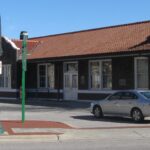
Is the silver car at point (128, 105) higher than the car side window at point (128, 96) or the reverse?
the reverse

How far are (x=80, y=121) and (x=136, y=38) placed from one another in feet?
45.4

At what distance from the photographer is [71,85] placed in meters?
41.7

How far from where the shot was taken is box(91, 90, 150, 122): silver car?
23203 millimetres

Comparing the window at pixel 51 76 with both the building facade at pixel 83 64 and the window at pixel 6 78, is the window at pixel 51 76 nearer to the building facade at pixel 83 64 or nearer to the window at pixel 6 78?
the building facade at pixel 83 64

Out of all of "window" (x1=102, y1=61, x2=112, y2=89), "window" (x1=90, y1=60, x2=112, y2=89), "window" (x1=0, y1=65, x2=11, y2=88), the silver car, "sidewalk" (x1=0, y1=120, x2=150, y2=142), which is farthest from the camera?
"window" (x1=0, y1=65, x2=11, y2=88)

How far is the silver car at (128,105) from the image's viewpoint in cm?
2320

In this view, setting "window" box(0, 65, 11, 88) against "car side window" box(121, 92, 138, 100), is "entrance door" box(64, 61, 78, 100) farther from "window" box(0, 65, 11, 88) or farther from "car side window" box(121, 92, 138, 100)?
"car side window" box(121, 92, 138, 100)

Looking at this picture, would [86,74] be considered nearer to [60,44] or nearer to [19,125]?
[60,44]

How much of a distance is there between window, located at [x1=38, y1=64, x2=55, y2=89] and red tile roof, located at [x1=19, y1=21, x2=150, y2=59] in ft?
4.29

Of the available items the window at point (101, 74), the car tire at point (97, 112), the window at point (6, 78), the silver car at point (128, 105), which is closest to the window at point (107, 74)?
the window at point (101, 74)

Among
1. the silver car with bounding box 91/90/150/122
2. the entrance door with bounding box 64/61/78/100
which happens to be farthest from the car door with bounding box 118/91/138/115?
the entrance door with bounding box 64/61/78/100

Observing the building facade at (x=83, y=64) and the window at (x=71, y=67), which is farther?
the window at (x=71, y=67)

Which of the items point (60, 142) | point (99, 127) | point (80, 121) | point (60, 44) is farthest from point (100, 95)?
point (60, 142)


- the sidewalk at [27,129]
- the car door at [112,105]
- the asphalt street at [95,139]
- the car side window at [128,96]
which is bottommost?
the asphalt street at [95,139]
